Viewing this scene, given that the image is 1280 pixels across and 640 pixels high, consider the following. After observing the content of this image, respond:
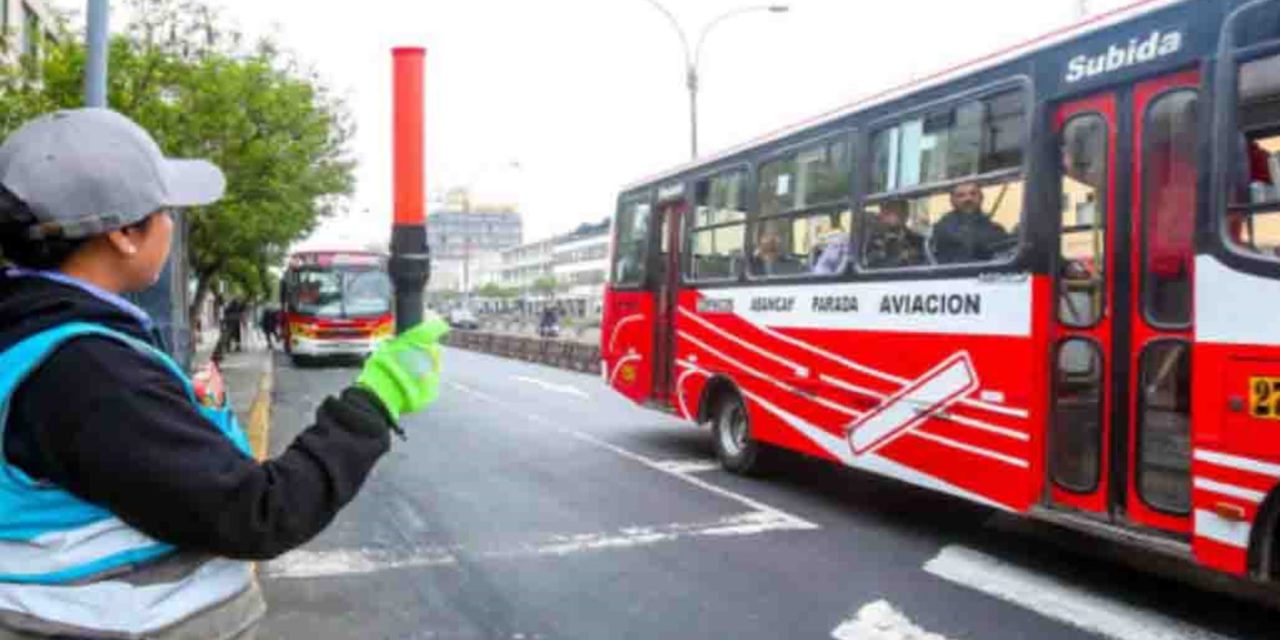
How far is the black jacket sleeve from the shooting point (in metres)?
1.53

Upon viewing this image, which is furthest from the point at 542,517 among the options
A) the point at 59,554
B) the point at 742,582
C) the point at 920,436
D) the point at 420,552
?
the point at 59,554

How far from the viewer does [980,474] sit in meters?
6.67

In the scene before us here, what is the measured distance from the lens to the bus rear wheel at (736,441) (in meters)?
9.80

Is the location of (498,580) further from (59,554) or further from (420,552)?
(59,554)

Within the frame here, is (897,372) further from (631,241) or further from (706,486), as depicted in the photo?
(631,241)

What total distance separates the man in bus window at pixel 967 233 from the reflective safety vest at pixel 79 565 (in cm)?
Result: 579

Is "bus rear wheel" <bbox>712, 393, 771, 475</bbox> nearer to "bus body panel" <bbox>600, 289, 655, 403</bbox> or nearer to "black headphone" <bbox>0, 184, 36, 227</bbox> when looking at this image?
"bus body panel" <bbox>600, 289, 655, 403</bbox>

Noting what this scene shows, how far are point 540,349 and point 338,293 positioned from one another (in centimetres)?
622

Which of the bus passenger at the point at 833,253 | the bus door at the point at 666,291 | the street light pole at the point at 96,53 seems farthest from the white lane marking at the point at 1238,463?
the bus door at the point at 666,291

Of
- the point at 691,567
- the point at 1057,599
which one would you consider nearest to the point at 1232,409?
the point at 1057,599

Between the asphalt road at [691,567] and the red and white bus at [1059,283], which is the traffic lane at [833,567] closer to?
the asphalt road at [691,567]

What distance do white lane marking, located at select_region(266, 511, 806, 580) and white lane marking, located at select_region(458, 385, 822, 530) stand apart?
0.10 metres

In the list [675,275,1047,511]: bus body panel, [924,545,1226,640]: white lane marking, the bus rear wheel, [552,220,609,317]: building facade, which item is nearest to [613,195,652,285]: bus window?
[675,275,1047,511]: bus body panel

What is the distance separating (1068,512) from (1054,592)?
472 millimetres
